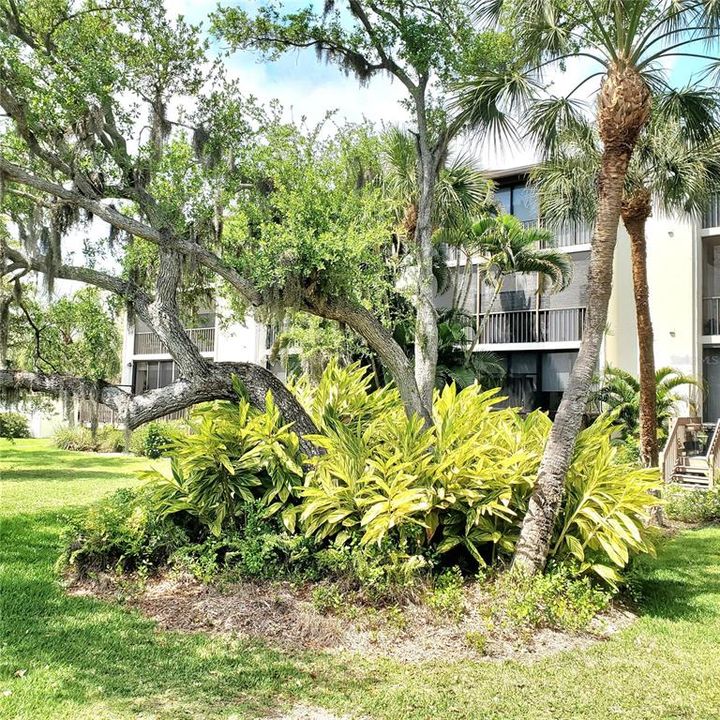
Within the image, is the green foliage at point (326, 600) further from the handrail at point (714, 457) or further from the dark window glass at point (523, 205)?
the dark window glass at point (523, 205)

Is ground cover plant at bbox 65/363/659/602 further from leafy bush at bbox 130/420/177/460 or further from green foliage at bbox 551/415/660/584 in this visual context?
leafy bush at bbox 130/420/177/460

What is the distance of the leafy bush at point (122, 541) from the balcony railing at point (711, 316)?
14.8 meters

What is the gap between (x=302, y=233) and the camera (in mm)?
7570

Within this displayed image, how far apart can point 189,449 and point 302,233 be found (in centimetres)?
286

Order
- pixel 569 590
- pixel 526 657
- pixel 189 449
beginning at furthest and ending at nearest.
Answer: pixel 189 449, pixel 569 590, pixel 526 657

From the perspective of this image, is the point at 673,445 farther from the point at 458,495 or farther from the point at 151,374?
the point at 151,374

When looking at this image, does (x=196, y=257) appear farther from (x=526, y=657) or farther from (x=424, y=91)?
(x=526, y=657)

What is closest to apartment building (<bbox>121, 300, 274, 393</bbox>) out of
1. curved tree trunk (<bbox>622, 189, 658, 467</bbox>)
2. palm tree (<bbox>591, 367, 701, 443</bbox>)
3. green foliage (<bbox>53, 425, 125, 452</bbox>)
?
green foliage (<bbox>53, 425, 125, 452</bbox>)

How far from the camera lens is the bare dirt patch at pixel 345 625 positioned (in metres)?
5.25

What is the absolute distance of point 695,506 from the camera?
11328 millimetres

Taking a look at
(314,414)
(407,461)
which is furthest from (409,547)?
(314,414)

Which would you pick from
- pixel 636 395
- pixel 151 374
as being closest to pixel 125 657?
pixel 636 395

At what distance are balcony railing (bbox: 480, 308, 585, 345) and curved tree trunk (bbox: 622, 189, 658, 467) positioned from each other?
6907mm

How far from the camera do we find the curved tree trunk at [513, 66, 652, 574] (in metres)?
6.22
